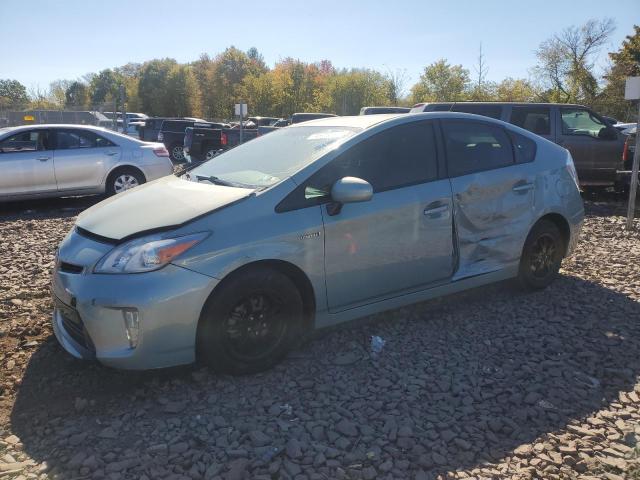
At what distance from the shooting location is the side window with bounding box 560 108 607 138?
34.4 feet

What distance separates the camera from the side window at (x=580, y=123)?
10.5 m

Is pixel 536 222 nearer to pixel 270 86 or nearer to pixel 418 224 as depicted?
pixel 418 224

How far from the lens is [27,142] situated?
8961mm

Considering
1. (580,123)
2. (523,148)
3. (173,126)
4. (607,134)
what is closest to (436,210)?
(523,148)

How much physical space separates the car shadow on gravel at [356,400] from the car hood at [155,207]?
0.94 metres

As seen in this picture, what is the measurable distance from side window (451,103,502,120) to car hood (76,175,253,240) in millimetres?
7297

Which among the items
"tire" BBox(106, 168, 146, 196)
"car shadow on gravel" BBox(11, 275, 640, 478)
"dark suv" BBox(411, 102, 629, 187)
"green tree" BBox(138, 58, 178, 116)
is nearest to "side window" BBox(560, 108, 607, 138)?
"dark suv" BBox(411, 102, 629, 187)

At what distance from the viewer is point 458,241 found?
4.20 metres

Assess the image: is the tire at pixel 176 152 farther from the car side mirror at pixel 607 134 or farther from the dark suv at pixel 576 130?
the car side mirror at pixel 607 134

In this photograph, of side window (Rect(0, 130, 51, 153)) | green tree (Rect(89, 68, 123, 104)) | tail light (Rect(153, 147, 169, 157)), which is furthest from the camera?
green tree (Rect(89, 68, 123, 104))

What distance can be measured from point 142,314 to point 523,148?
350 centimetres

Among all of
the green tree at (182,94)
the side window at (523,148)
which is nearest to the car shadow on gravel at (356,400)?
the side window at (523,148)

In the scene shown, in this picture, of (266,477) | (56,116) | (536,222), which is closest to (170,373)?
(266,477)

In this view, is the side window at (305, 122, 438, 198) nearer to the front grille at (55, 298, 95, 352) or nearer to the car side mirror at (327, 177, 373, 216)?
the car side mirror at (327, 177, 373, 216)
